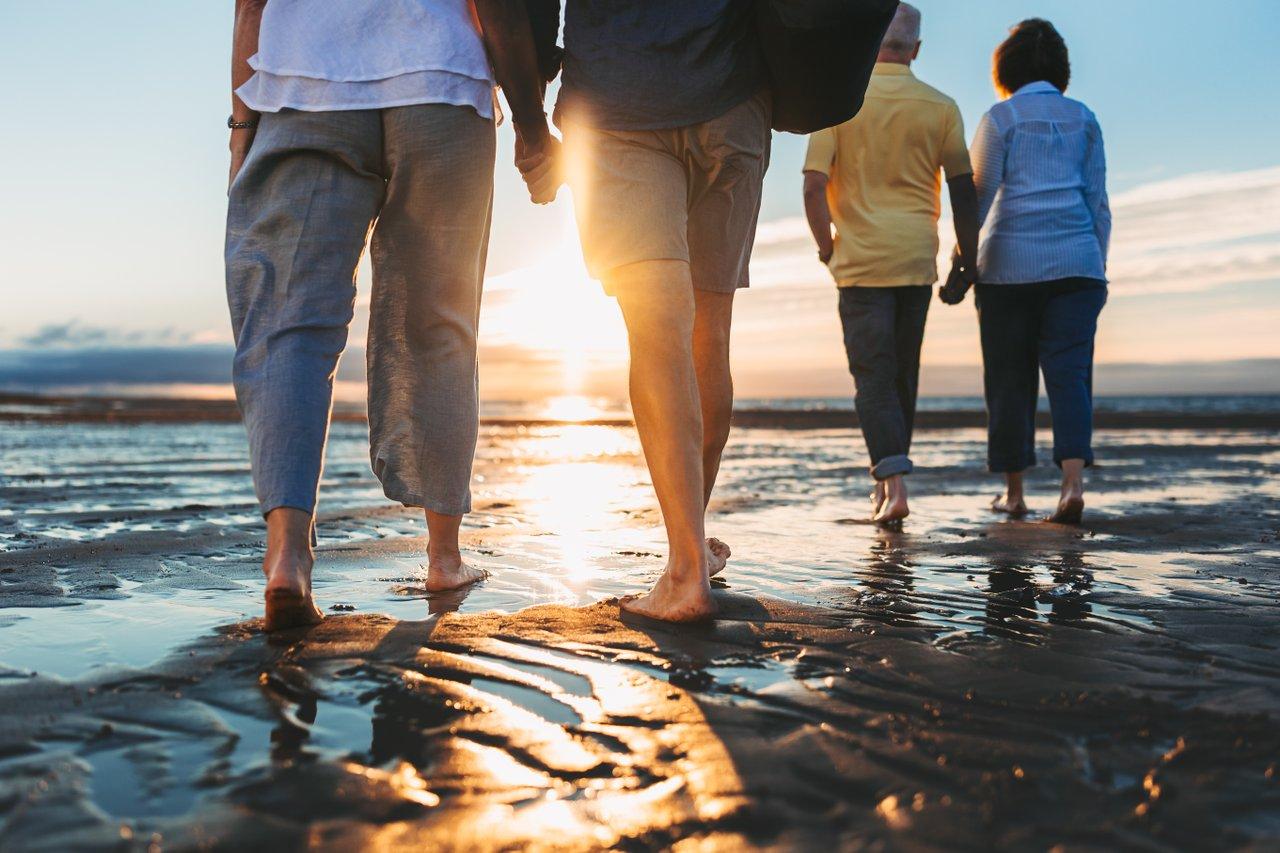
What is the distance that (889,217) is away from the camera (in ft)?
15.8

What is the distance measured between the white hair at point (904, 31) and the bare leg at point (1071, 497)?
2.19 meters

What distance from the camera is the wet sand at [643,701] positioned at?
1.29 metres

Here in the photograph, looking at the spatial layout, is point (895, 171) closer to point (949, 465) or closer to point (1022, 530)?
point (1022, 530)

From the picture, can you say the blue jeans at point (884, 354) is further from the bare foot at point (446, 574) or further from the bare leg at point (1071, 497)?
the bare foot at point (446, 574)

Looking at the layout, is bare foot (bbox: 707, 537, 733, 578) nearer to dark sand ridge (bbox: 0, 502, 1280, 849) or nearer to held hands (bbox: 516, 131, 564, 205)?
dark sand ridge (bbox: 0, 502, 1280, 849)

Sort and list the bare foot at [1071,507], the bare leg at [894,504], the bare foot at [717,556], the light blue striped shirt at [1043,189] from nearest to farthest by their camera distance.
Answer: the bare foot at [717,556], the bare leg at [894,504], the bare foot at [1071,507], the light blue striped shirt at [1043,189]

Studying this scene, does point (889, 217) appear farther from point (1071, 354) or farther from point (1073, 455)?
point (1073, 455)

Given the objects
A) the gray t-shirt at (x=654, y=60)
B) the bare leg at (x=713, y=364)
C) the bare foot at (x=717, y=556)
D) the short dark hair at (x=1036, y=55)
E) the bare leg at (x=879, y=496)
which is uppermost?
the short dark hair at (x=1036, y=55)

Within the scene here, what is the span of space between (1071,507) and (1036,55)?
7.68ft

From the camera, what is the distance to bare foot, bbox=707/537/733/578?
319 centimetres

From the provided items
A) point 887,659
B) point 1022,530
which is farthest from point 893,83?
point 887,659

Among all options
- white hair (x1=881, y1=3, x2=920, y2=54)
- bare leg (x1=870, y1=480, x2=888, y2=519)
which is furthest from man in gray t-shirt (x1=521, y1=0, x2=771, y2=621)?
white hair (x1=881, y1=3, x2=920, y2=54)

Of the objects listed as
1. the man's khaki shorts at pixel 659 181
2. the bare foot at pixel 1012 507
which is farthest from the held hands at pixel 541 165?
the bare foot at pixel 1012 507

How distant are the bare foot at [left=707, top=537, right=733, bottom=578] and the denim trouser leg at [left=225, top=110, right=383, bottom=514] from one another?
131 centimetres
